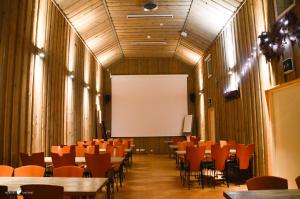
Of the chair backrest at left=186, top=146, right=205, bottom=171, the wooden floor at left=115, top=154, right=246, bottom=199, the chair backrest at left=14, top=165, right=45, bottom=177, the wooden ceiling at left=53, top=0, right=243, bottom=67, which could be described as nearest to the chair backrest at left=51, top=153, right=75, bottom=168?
the wooden floor at left=115, top=154, right=246, bottom=199

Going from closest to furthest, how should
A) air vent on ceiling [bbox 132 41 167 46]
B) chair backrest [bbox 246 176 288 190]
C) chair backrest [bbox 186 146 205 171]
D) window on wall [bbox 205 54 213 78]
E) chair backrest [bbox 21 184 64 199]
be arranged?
chair backrest [bbox 21 184 64 199] → chair backrest [bbox 246 176 288 190] → chair backrest [bbox 186 146 205 171] → window on wall [bbox 205 54 213 78] → air vent on ceiling [bbox 132 41 167 46]

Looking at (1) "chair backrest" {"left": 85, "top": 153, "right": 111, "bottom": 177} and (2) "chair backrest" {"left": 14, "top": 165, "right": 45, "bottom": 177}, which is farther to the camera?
(1) "chair backrest" {"left": 85, "top": 153, "right": 111, "bottom": 177}

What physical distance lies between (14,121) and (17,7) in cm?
237

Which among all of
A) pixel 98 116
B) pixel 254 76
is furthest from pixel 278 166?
pixel 98 116

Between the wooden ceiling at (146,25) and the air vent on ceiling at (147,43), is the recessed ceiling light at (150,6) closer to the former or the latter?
the wooden ceiling at (146,25)

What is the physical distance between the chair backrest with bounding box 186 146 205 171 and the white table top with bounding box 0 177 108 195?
3458 mm

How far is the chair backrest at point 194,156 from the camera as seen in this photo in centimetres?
629

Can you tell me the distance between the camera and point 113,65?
16547mm

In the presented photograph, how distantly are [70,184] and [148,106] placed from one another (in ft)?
41.5

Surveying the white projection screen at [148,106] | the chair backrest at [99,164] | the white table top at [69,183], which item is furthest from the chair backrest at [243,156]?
the white projection screen at [148,106]

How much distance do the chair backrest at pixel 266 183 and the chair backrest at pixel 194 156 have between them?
3.56 metres

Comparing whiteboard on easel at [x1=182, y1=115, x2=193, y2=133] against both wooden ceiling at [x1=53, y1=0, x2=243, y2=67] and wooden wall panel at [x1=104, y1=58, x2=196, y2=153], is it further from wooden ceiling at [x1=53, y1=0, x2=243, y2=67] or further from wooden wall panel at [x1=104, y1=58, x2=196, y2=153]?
wooden ceiling at [x1=53, y1=0, x2=243, y2=67]

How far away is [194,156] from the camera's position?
20.7ft

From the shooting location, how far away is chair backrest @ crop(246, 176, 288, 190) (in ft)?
8.88
